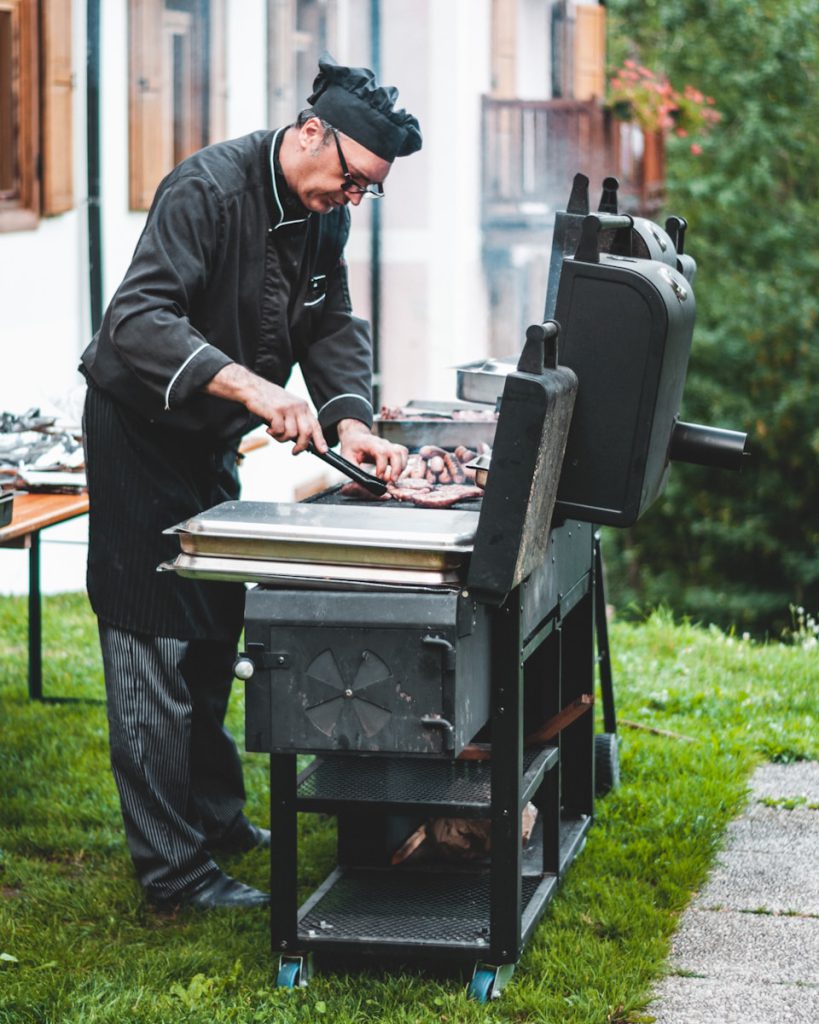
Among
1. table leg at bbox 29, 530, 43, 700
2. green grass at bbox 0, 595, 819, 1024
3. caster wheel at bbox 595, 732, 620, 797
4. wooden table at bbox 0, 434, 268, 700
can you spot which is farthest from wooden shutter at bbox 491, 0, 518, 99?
caster wheel at bbox 595, 732, 620, 797

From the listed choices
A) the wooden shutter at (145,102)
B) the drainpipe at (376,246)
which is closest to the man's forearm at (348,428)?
the wooden shutter at (145,102)

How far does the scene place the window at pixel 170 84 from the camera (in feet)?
27.9

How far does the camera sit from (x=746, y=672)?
21.1 feet

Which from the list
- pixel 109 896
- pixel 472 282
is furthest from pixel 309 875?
pixel 472 282

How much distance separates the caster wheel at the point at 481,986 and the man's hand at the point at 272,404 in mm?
1257

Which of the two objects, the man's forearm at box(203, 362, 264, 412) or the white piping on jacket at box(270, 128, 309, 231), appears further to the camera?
the white piping on jacket at box(270, 128, 309, 231)

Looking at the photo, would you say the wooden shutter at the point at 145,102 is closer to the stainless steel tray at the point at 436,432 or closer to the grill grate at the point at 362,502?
the stainless steel tray at the point at 436,432

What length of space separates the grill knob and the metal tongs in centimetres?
63

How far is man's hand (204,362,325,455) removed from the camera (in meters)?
3.44

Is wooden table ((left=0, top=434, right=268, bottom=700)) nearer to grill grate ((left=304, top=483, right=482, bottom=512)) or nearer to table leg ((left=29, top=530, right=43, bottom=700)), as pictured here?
table leg ((left=29, top=530, right=43, bottom=700))

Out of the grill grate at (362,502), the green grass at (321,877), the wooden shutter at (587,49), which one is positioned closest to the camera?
the green grass at (321,877)

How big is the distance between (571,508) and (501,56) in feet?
40.0

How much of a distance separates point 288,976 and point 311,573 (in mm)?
1024

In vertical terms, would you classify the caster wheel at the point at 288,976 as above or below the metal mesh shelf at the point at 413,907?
below
